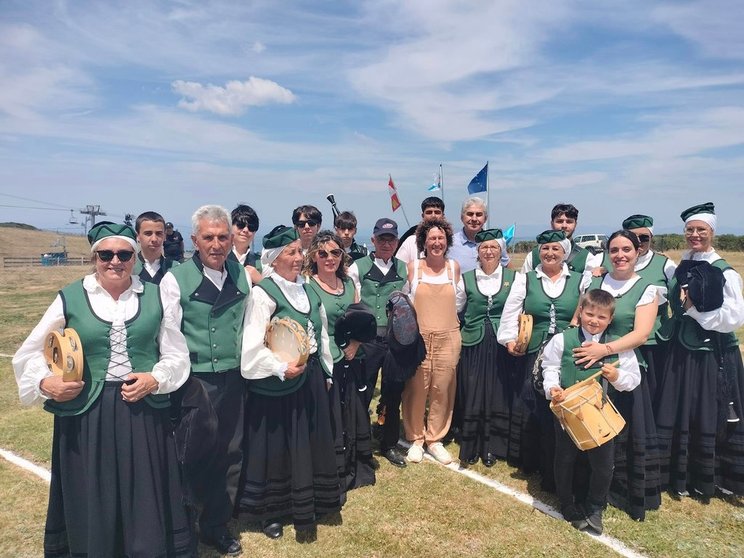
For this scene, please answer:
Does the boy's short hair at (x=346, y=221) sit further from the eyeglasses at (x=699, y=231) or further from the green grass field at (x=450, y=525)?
the eyeglasses at (x=699, y=231)

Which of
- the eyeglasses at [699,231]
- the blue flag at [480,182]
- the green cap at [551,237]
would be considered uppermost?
the blue flag at [480,182]

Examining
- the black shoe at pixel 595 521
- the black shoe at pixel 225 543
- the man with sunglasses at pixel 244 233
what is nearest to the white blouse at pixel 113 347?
the black shoe at pixel 225 543

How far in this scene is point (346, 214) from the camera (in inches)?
214

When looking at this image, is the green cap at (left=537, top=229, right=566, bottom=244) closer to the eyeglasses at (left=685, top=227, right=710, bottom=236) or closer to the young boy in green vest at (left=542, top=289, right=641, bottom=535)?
the young boy in green vest at (left=542, top=289, right=641, bottom=535)

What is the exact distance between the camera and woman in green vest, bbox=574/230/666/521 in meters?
3.62

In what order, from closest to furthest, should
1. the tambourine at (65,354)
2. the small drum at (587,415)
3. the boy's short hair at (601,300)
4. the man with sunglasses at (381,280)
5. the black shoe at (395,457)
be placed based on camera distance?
the tambourine at (65,354), the small drum at (587,415), the boy's short hair at (601,300), the man with sunglasses at (381,280), the black shoe at (395,457)

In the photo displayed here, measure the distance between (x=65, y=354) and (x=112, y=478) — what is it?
764 millimetres

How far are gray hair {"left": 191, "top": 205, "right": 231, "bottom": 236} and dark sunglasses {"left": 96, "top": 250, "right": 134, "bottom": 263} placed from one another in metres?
0.47

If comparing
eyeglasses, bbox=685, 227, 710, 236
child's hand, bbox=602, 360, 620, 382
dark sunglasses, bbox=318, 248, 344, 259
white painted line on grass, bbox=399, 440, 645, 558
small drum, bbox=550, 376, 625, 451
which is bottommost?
white painted line on grass, bbox=399, 440, 645, 558

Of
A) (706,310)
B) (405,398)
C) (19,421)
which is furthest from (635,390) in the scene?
(19,421)

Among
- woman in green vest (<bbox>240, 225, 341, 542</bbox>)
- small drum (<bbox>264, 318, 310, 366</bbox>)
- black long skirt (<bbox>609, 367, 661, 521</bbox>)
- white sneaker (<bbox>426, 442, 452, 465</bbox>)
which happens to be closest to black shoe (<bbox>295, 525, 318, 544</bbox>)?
woman in green vest (<bbox>240, 225, 341, 542</bbox>)

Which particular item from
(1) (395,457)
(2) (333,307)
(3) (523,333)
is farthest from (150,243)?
(3) (523,333)

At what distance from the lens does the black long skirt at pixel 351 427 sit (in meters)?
4.02

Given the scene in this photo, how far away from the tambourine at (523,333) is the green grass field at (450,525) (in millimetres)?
1237
